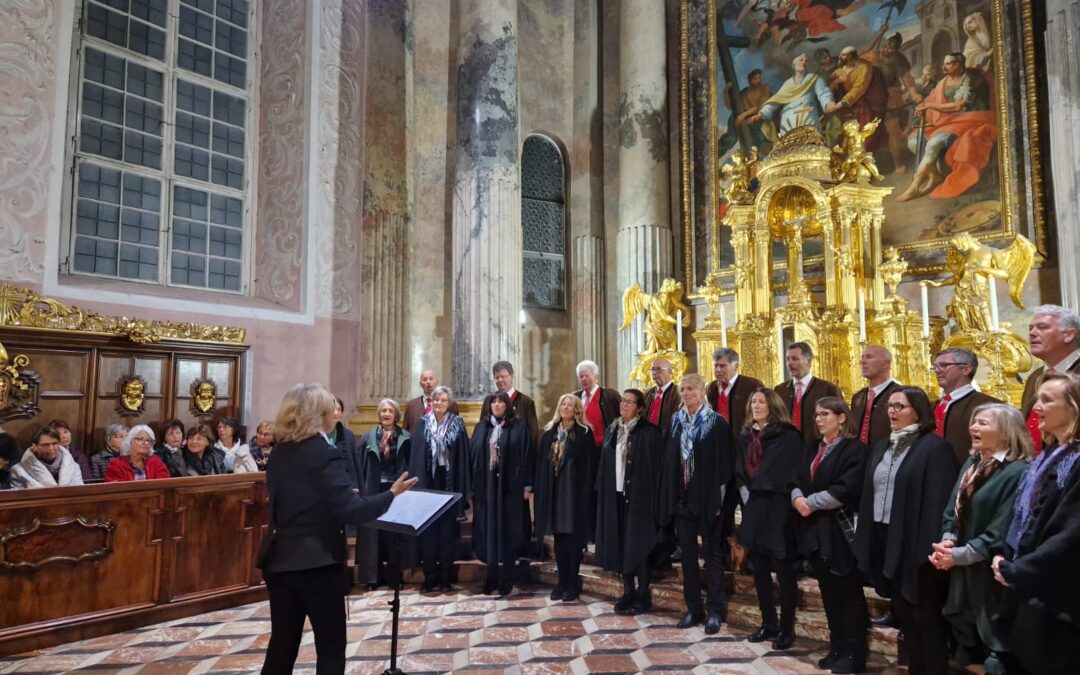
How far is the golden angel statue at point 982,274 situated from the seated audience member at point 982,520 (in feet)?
11.5

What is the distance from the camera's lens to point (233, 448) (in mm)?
7281

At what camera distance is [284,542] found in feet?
10.3

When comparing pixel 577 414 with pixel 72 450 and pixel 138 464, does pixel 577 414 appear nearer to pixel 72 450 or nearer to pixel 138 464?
pixel 138 464

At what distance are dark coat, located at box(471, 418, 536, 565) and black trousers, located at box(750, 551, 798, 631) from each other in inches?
83.4

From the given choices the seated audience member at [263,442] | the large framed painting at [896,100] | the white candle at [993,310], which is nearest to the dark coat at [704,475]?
the white candle at [993,310]

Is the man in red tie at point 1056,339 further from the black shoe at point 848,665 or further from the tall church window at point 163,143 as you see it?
the tall church window at point 163,143

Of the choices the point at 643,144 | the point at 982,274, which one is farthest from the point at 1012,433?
the point at 643,144

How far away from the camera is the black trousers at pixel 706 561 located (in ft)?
16.9

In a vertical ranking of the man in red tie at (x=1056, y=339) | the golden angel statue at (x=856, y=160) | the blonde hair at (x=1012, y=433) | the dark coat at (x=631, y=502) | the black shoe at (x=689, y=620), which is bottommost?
the black shoe at (x=689, y=620)

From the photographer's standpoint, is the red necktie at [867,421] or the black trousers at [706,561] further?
the black trousers at [706,561]

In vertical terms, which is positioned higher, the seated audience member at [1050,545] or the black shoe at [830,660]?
the seated audience member at [1050,545]

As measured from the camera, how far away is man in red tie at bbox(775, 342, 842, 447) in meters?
5.55

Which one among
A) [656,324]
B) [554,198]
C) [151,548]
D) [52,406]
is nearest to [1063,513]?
[151,548]

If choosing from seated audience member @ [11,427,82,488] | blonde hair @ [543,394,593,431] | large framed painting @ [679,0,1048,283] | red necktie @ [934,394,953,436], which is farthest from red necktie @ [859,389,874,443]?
seated audience member @ [11,427,82,488]
